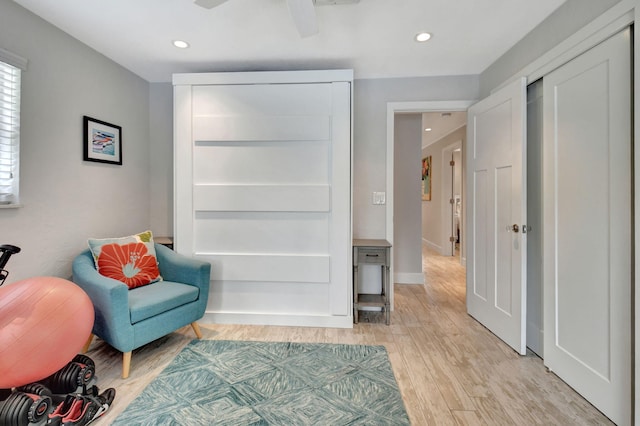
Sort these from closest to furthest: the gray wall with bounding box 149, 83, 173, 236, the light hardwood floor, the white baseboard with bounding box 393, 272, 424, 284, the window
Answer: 1. the light hardwood floor
2. the window
3. the gray wall with bounding box 149, 83, 173, 236
4. the white baseboard with bounding box 393, 272, 424, 284

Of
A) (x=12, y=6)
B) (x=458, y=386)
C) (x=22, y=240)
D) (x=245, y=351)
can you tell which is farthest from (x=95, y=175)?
(x=458, y=386)

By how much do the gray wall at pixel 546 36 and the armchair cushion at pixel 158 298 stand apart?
311 cm

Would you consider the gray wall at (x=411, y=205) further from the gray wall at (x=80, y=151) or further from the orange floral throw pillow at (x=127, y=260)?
the orange floral throw pillow at (x=127, y=260)

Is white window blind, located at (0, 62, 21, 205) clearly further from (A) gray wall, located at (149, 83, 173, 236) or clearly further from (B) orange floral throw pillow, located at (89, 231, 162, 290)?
(A) gray wall, located at (149, 83, 173, 236)

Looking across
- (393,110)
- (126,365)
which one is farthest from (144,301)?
(393,110)

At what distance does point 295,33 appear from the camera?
2.21m

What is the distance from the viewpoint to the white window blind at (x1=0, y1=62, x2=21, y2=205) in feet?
5.95

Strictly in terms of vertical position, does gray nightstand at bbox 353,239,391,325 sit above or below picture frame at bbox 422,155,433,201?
below

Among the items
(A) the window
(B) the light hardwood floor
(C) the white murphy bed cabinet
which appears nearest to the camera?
(B) the light hardwood floor

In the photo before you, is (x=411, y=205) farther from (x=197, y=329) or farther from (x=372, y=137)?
(x=197, y=329)

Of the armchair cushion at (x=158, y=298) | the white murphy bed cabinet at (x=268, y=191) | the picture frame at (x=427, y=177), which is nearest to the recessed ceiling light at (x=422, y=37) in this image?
the white murphy bed cabinet at (x=268, y=191)

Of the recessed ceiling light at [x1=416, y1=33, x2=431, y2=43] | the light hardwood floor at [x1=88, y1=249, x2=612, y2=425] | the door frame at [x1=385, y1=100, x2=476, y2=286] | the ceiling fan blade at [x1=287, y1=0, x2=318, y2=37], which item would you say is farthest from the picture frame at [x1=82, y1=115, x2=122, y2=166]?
the recessed ceiling light at [x1=416, y1=33, x2=431, y2=43]

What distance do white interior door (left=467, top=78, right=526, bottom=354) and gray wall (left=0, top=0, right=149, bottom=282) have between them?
10.9 ft

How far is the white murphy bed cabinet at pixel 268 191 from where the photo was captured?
263 centimetres
